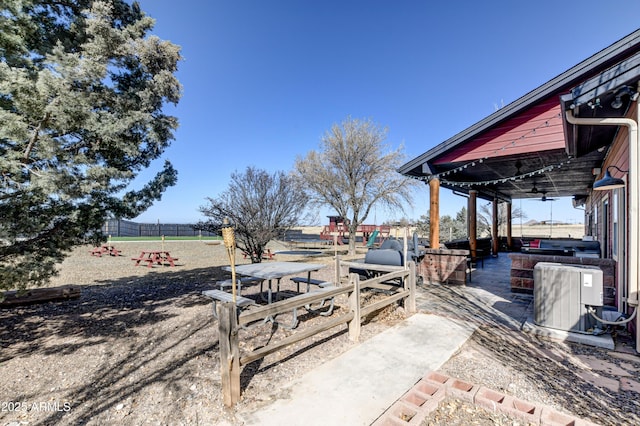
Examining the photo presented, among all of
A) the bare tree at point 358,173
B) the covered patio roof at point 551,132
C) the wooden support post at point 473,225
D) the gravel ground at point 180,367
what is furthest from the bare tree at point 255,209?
the wooden support post at point 473,225

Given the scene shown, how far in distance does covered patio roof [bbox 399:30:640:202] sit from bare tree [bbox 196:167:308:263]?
4.59m

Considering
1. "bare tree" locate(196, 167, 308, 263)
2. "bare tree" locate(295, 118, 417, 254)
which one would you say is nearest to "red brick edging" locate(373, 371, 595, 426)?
"bare tree" locate(196, 167, 308, 263)

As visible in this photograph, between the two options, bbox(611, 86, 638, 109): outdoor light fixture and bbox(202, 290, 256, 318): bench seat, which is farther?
bbox(202, 290, 256, 318): bench seat

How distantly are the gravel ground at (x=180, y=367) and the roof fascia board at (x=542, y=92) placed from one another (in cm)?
443

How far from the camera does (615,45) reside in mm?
5246

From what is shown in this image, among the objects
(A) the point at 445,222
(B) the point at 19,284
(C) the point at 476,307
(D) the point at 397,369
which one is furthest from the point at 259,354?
(A) the point at 445,222

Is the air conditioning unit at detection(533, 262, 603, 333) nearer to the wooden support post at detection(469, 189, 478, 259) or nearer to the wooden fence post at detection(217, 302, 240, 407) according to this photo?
the wooden fence post at detection(217, 302, 240, 407)

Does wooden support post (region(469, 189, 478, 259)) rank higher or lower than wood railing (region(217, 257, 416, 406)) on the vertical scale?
higher

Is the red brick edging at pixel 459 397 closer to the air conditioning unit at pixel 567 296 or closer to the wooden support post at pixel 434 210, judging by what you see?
the air conditioning unit at pixel 567 296

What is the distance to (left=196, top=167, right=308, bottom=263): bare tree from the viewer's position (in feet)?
32.3

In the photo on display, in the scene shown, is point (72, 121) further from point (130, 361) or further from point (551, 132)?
point (551, 132)

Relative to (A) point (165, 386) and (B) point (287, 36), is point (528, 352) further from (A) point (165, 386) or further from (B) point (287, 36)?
(B) point (287, 36)

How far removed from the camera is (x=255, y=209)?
10375 millimetres

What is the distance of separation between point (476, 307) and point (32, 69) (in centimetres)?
854
